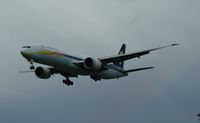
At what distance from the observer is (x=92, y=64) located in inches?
3489

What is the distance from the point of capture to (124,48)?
111 m

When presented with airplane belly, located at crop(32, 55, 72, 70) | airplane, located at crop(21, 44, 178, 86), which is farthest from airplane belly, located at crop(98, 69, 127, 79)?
airplane belly, located at crop(32, 55, 72, 70)

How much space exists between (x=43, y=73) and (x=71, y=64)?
6.63m

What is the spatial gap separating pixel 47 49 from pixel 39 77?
23.2 ft

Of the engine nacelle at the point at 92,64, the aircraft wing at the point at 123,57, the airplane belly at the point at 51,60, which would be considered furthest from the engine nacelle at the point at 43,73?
the aircraft wing at the point at 123,57

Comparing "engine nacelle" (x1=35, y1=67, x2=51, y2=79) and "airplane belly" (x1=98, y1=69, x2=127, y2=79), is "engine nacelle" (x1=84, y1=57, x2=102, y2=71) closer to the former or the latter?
"airplane belly" (x1=98, y1=69, x2=127, y2=79)

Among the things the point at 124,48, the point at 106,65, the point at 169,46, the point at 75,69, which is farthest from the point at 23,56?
the point at 124,48

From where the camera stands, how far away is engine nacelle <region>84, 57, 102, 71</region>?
3479 inches

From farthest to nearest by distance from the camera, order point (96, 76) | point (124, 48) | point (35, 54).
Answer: point (124, 48), point (96, 76), point (35, 54)

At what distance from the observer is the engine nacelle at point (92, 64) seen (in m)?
88.4

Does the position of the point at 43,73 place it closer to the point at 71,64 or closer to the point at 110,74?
the point at 71,64

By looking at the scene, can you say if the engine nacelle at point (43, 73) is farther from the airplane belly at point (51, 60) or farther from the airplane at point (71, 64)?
the airplane belly at point (51, 60)

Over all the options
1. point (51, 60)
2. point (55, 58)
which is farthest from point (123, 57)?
point (51, 60)

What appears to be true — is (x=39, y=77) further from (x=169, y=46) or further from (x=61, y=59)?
(x=169, y=46)
